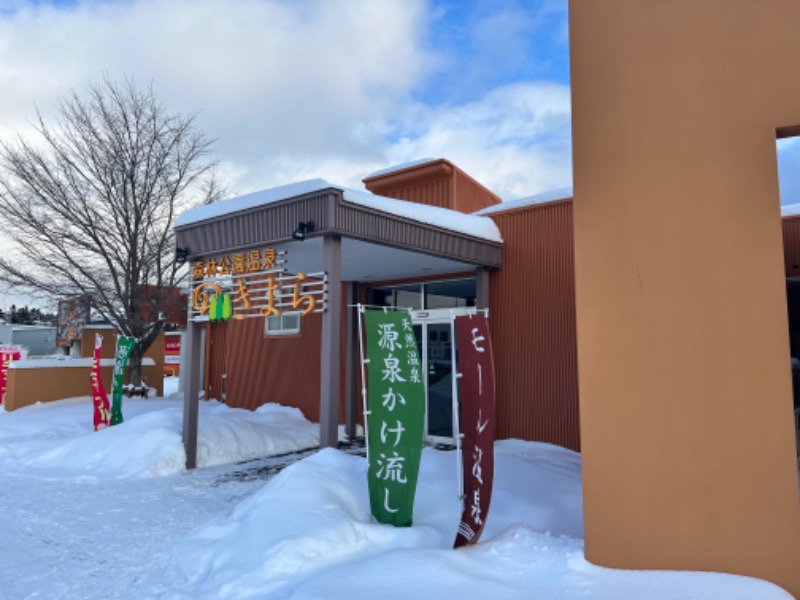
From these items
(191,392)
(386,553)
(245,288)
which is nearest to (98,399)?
(191,392)

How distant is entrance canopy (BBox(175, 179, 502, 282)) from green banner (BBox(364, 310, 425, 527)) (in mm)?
2335

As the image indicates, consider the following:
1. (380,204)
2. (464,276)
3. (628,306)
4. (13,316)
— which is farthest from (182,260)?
(13,316)

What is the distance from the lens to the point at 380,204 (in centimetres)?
696

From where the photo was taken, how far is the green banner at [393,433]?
4.46 metres

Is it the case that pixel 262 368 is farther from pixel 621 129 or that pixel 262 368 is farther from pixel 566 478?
pixel 621 129

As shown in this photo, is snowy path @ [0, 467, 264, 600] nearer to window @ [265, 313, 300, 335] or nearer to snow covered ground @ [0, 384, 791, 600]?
snow covered ground @ [0, 384, 791, 600]

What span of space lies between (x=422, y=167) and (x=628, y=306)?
8.59 metres

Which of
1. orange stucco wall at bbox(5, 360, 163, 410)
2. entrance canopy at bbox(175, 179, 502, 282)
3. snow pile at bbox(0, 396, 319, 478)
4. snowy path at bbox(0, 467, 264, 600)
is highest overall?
entrance canopy at bbox(175, 179, 502, 282)

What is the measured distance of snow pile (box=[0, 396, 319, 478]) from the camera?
25.2 feet

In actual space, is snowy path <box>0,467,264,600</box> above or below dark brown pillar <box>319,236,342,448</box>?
below

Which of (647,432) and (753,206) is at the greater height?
(753,206)

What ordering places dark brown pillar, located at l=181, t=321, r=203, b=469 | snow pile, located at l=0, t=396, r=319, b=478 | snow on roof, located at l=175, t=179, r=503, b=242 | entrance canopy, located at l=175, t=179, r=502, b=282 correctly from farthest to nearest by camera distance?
dark brown pillar, located at l=181, t=321, r=203, b=469
snow pile, located at l=0, t=396, r=319, b=478
snow on roof, located at l=175, t=179, r=503, b=242
entrance canopy, located at l=175, t=179, r=502, b=282

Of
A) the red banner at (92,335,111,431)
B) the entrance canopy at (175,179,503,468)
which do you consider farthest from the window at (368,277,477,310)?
the red banner at (92,335,111,431)

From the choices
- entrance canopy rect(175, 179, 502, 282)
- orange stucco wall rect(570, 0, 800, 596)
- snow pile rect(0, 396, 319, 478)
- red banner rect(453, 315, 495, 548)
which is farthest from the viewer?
snow pile rect(0, 396, 319, 478)
